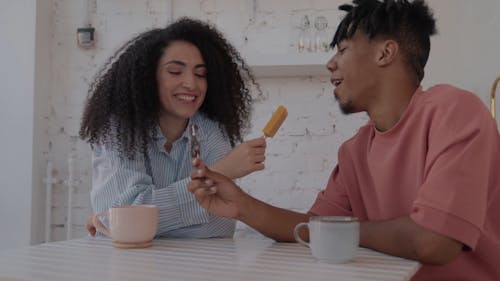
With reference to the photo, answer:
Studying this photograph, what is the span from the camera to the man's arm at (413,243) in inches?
→ 33.1

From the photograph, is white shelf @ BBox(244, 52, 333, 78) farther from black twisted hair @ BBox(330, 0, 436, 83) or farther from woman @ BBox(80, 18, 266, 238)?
black twisted hair @ BBox(330, 0, 436, 83)

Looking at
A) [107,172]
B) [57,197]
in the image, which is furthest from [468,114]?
[57,197]

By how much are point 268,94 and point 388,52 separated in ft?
3.69

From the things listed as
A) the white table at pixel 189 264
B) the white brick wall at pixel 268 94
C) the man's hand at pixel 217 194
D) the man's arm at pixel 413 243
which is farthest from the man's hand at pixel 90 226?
the white brick wall at pixel 268 94

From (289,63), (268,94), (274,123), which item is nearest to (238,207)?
(274,123)

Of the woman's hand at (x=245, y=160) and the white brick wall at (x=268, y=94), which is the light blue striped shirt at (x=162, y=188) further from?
the white brick wall at (x=268, y=94)

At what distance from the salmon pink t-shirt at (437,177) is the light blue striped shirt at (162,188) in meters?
0.25

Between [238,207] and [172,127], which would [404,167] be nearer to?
[238,207]

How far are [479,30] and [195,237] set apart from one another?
1486 mm

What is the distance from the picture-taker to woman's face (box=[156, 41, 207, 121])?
140 cm

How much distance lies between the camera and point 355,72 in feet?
3.86

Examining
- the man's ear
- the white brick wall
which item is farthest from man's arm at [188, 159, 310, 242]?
the white brick wall

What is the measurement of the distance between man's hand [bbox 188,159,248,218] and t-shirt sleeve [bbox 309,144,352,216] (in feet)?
0.74

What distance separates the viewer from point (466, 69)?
2.09m
